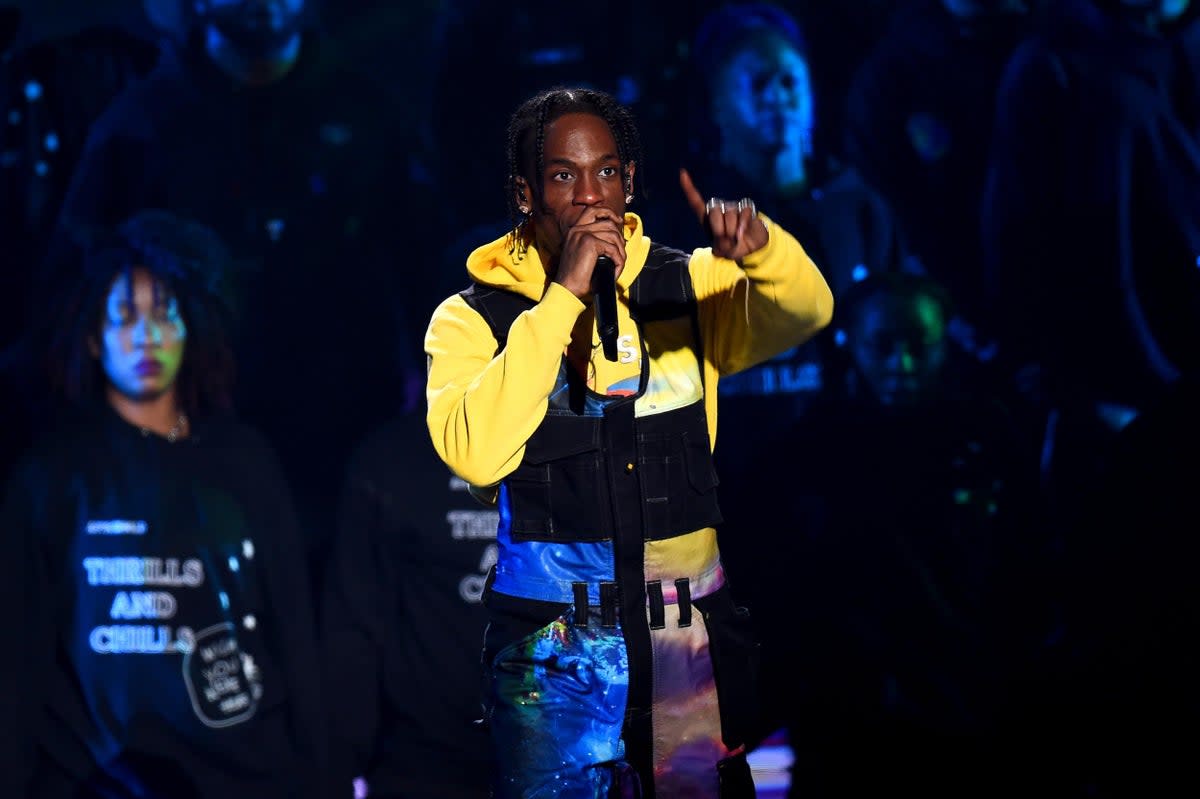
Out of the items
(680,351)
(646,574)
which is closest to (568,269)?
(680,351)

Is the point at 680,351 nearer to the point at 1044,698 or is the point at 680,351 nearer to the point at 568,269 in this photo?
the point at 568,269

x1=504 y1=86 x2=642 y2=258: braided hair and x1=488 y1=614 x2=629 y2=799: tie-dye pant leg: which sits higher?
x1=504 y1=86 x2=642 y2=258: braided hair

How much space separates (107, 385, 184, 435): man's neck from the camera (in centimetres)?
413

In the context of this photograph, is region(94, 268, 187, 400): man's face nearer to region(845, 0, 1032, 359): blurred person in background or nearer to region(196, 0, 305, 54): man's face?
region(196, 0, 305, 54): man's face

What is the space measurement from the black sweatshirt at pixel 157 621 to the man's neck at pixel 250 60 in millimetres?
1195

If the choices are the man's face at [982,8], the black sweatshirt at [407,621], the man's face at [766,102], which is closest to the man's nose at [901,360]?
the man's face at [766,102]

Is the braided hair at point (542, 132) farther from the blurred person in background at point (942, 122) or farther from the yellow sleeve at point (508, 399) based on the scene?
the blurred person in background at point (942, 122)

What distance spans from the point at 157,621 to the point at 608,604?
104 inches

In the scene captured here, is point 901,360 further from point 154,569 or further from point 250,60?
point 154,569

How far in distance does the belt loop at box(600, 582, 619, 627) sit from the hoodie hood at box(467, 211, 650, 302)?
473mm

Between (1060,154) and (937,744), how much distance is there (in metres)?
1.92

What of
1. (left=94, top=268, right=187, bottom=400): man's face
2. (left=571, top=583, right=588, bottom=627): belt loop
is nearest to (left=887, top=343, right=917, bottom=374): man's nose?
(left=571, top=583, right=588, bottom=627): belt loop

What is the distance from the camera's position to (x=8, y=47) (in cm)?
427

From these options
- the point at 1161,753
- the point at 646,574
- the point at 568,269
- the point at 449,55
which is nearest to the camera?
the point at 568,269
